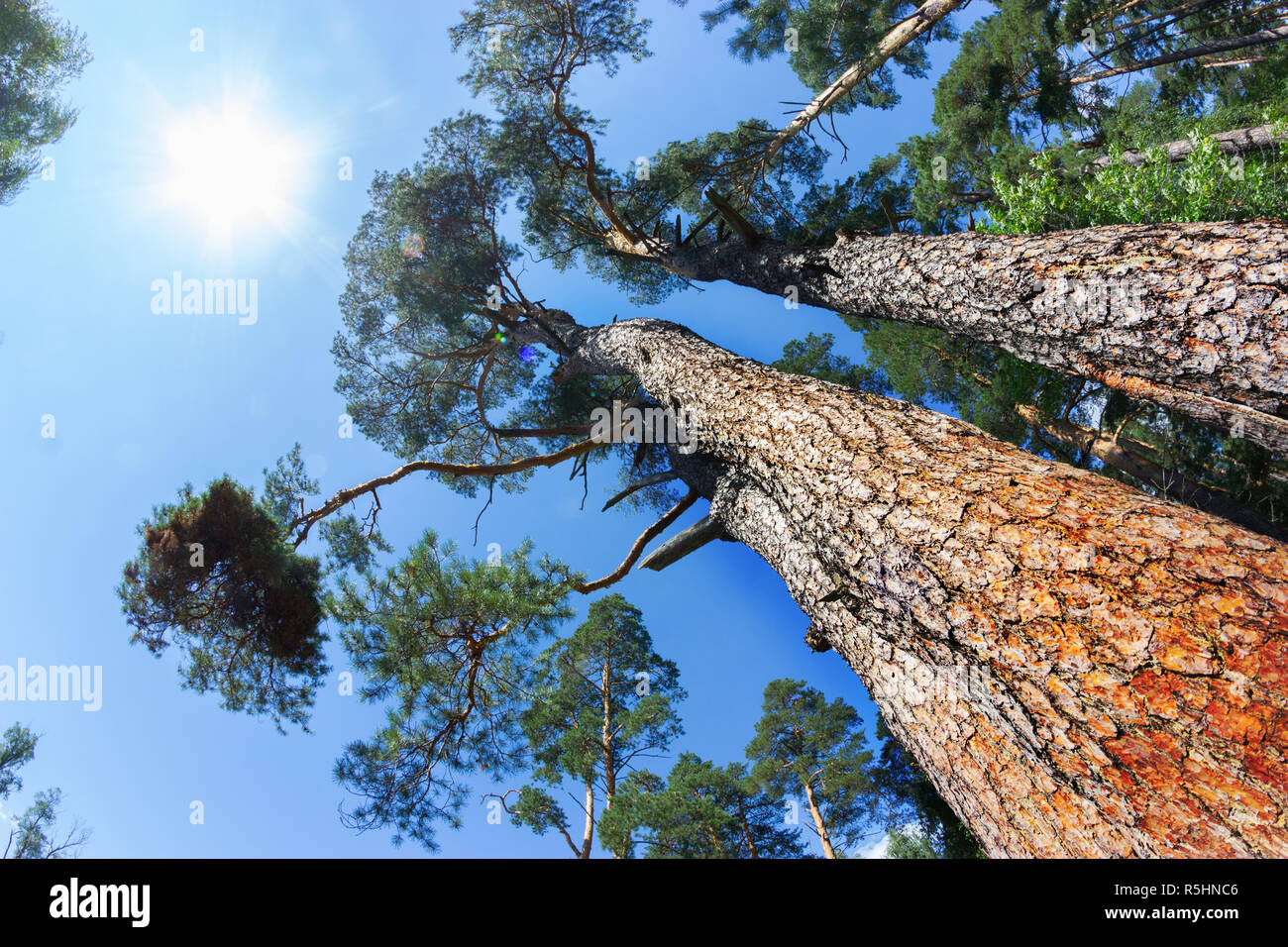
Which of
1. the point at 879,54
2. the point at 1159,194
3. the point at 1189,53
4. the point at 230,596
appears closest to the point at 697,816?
the point at 230,596

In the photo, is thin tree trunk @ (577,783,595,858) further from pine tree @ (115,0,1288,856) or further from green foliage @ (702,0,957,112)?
green foliage @ (702,0,957,112)

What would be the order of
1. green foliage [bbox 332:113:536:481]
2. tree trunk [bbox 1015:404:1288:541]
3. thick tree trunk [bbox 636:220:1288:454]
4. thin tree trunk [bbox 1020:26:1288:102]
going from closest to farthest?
thick tree trunk [bbox 636:220:1288:454]
tree trunk [bbox 1015:404:1288:541]
green foliage [bbox 332:113:536:481]
thin tree trunk [bbox 1020:26:1288:102]

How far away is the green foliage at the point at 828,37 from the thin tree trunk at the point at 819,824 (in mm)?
12169

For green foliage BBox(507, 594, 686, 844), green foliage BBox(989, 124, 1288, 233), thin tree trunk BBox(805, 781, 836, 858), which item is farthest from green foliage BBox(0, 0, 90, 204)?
thin tree trunk BBox(805, 781, 836, 858)

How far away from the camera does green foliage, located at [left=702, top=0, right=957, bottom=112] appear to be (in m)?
7.54

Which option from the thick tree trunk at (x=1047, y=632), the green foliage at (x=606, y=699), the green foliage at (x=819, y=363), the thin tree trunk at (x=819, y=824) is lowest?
the thin tree trunk at (x=819, y=824)

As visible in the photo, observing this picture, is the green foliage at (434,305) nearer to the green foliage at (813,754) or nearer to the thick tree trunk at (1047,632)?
the thick tree trunk at (1047,632)

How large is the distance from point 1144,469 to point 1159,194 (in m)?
3.41

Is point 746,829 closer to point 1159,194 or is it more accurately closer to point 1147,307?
point 1147,307

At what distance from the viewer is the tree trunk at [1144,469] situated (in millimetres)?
5867

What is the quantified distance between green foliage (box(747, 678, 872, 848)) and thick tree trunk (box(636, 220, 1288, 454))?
8767 mm

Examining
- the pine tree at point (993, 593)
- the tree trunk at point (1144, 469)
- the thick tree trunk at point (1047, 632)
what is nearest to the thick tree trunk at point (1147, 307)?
the pine tree at point (993, 593)
